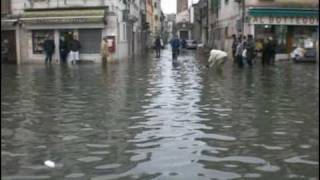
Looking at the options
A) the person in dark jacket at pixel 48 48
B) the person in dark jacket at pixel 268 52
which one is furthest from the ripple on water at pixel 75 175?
the person in dark jacket at pixel 48 48

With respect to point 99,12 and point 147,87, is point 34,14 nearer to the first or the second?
point 99,12

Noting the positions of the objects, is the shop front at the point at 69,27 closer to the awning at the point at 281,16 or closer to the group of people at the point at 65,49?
the group of people at the point at 65,49

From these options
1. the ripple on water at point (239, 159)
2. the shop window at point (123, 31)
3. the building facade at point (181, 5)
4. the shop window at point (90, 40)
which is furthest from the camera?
the building facade at point (181, 5)

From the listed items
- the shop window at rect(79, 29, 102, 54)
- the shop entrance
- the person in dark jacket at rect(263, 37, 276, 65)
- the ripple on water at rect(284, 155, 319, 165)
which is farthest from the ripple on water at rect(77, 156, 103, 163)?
the shop window at rect(79, 29, 102, 54)

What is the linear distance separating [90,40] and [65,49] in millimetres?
1630

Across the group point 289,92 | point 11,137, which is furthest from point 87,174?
point 289,92

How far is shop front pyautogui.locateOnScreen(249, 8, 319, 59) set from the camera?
4056cm

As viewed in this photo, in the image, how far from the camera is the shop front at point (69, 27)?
3709 centimetres

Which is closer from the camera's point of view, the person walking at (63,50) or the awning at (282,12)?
the person walking at (63,50)

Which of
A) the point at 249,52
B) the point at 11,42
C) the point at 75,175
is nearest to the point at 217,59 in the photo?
the point at 249,52

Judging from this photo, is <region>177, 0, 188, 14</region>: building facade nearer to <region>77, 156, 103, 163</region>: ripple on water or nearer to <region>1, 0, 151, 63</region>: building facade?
<region>1, 0, 151, 63</region>: building facade

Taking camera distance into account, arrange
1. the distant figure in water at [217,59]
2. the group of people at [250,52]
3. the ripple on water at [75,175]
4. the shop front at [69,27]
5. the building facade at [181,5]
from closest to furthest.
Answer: the ripple on water at [75,175] < the distant figure in water at [217,59] < the group of people at [250,52] < the shop front at [69,27] < the building facade at [181,5]

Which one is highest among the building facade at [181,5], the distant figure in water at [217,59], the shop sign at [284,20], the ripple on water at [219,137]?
the building facade at [181,5]

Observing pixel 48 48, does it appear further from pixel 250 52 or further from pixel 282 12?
pixel 282 12
